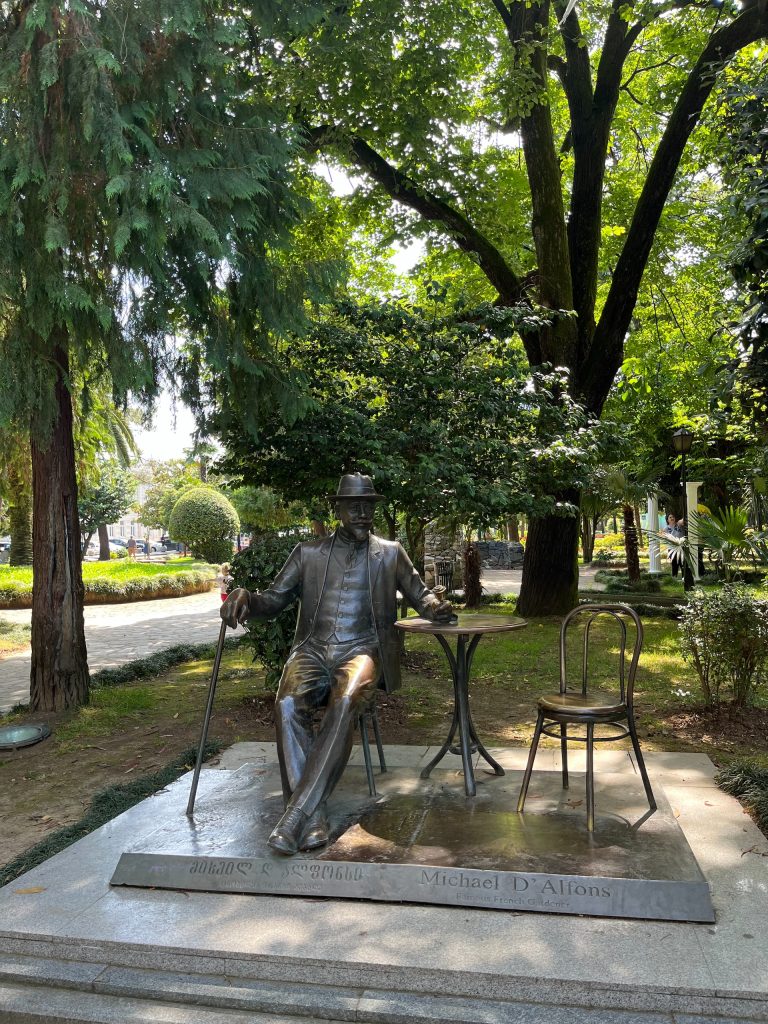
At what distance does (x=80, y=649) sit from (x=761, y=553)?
6.34m

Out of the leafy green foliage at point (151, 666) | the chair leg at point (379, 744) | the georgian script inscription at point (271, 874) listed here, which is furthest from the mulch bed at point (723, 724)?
the leafy green foliage at point (151, 666)

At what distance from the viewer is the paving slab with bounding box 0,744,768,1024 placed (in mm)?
3109

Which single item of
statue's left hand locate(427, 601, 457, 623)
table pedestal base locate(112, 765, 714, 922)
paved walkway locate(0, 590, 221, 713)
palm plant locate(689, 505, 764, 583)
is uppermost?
palm plant locate(689, 505, 764, 583)

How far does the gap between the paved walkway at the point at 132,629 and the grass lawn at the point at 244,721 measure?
Result: 1.69m

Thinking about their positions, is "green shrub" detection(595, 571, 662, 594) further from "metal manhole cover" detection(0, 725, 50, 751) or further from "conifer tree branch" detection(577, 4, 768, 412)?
"metal manhole cover" detection(0, 725, 50, 751)

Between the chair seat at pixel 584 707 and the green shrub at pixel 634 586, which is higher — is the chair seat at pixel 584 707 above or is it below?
above

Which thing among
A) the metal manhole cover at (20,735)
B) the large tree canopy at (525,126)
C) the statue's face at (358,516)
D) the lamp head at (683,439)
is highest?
the large tree canopy at (525,126)

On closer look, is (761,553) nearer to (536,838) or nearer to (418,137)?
(536,838)

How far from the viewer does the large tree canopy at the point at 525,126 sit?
11.2 meters

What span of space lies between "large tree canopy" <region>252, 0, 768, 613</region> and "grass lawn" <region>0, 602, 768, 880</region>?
15.0ft

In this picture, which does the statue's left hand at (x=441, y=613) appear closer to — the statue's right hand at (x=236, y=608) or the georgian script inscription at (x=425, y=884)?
the statue's right hand at (x=236, y=608)

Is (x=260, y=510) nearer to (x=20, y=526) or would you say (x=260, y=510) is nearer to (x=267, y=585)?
(x=20, y=526)

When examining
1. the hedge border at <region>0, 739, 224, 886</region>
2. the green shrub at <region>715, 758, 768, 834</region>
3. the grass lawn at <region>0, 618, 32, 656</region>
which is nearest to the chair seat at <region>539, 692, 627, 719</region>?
the green shrub at <region>715, 758, 768, 834</region>

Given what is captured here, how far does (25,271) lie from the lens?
6.49 meters
